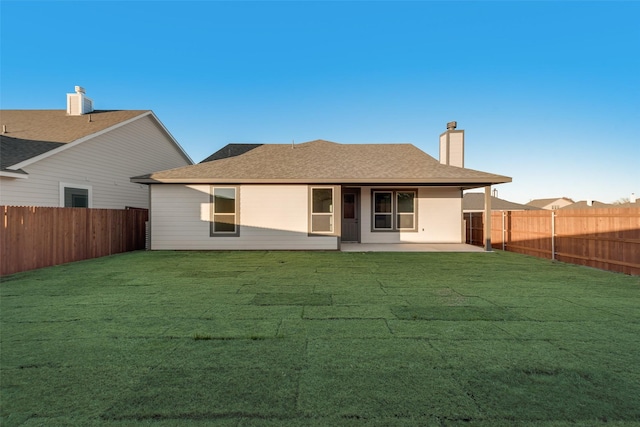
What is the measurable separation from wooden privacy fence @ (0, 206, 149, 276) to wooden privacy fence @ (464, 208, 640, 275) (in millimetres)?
14573

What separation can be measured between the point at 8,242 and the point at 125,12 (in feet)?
33.7

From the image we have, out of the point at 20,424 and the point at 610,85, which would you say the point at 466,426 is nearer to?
the point at 20,424

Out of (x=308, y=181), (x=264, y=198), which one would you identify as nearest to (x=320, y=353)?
(x=308, y=181)

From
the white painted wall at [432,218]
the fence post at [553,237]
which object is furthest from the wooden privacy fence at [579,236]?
the white painted wall at [432,218]

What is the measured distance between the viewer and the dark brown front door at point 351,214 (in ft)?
43.1

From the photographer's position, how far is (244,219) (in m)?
11.3

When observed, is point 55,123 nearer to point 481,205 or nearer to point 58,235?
point 58,235

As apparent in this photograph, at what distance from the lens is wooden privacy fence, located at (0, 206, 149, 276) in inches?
285

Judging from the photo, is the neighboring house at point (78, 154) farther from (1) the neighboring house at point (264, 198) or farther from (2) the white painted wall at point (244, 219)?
(2) the white painted wall at point (244, 219)

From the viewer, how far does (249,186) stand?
11305 millimetres

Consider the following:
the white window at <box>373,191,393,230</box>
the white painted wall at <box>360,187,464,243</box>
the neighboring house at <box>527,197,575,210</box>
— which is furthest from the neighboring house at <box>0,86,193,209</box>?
the neighboring house at <box>527,197,575,210</box>

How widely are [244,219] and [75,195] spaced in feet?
20.6

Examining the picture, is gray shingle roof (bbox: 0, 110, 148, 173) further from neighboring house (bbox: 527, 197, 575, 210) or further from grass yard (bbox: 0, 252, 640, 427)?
neighboring house (bbox: 527, 197, 575, 210)

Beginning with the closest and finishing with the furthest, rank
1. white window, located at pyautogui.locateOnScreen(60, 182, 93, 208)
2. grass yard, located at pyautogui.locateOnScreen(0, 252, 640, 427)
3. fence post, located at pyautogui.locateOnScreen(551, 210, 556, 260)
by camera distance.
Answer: grass yard, located at pyautogui.locateOnScreen(0, 252, 640, 427) < fence post, located at pyautogui.locateOnScreen(551, 210, 556, 260) < white window, located at pyautogui.locateOnScreen(60, 182, 93, 208)
